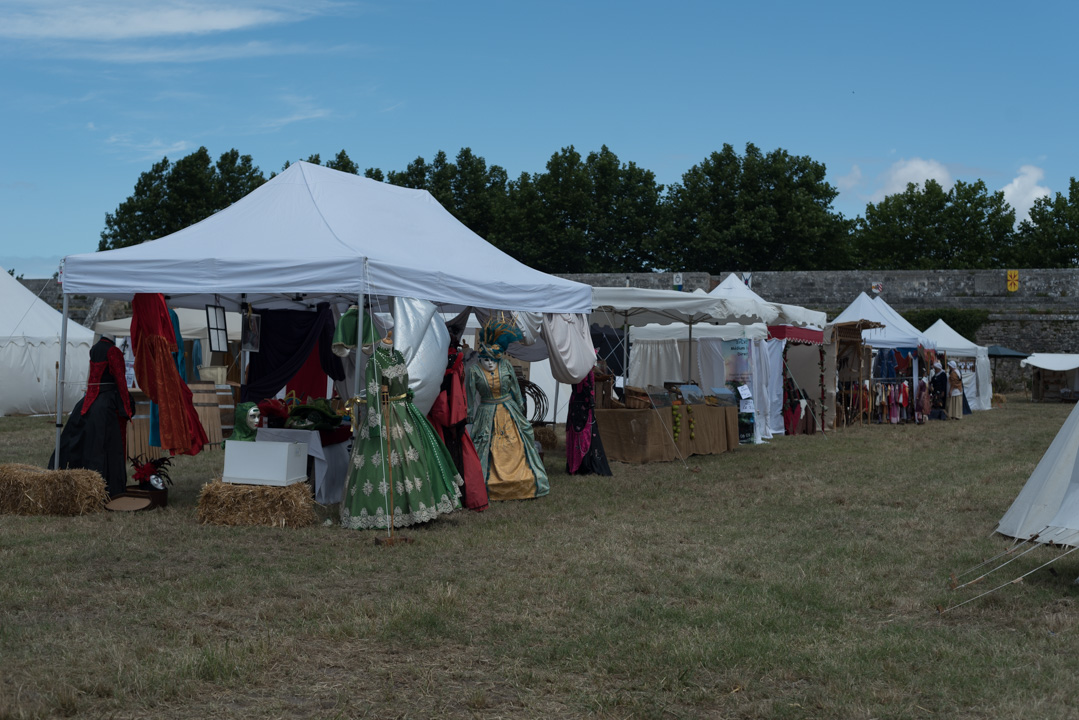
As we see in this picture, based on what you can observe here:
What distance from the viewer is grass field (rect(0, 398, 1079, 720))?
323 centimetres

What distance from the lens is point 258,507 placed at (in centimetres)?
632

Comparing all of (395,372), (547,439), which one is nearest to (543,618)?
(395,372)

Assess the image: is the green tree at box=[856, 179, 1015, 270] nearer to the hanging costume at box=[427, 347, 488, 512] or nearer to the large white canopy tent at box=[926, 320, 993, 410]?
the large white canopy tent at box=[926, 320, 993, 410]

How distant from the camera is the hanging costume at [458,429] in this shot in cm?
700

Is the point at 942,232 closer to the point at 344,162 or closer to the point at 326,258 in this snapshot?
the point at 344,162

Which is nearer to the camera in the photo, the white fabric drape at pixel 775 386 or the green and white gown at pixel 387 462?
the green and white gown at pixel 387 462

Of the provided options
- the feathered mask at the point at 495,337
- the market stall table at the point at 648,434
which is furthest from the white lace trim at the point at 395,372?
the market stall table at the point at 648,434

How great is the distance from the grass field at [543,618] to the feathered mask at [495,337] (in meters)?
1.38

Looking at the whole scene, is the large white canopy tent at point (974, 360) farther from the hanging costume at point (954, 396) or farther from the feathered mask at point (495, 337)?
the feathered mask at point (495, 337)

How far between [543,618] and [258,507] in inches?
112

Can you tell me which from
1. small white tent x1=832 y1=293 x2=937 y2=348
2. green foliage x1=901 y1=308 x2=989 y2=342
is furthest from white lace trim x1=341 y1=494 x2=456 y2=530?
green foliage x1=901 y1=308 x2=989 y2=342

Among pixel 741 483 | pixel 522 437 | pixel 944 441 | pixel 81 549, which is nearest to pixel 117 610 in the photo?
pixel 81 549

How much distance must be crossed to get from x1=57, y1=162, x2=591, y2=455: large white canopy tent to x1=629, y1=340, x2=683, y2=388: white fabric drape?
7376mm

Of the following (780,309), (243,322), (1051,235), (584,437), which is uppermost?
(1051,235)
